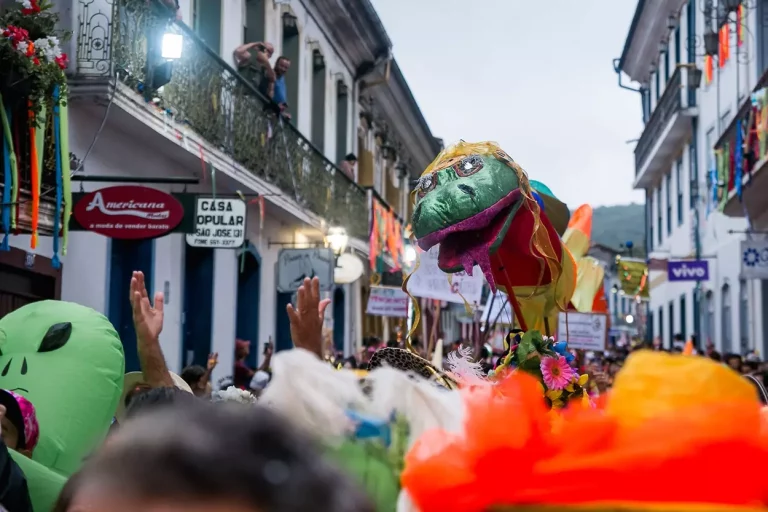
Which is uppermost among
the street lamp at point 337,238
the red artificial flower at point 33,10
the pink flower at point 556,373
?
the red artificial flower at point 33,10

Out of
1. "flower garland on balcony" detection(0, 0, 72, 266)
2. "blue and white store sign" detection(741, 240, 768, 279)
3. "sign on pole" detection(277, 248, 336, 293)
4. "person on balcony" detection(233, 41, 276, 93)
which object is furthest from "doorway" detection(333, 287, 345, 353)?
"flower garland on balcony" detection(0, 0, 72, 266)

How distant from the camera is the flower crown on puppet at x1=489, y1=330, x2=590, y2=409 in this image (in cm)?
329

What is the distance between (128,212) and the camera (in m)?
8.51

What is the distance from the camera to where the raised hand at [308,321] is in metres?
2.78

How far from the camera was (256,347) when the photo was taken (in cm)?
1586

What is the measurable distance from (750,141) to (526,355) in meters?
13.1

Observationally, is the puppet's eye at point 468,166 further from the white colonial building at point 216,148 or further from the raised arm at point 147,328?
the white colonial building at point 216,148

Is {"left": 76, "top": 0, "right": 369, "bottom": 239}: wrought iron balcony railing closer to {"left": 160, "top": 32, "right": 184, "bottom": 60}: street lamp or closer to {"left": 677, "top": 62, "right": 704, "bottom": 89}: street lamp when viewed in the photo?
{"left": 160, "top": 32, "right": 184, "bottom": 60}: street lamp

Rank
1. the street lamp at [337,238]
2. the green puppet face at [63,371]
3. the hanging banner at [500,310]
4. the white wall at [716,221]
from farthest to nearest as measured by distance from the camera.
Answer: the white wall at [716,221] < the street lamp at [337,238] < the hanging banner at [500,310] < the green puppet face at [63,371]

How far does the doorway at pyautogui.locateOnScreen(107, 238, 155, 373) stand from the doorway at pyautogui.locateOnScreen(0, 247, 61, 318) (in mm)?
1202

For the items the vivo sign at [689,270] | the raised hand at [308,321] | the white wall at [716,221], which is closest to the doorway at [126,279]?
the raised hand at [308,321]

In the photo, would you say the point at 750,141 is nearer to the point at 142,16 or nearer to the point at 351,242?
the point at 351,242

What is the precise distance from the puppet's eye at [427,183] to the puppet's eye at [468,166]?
8 centimetres

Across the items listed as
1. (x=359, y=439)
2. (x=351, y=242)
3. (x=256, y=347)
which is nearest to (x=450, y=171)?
(x=359, y=439)
